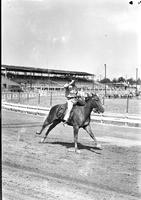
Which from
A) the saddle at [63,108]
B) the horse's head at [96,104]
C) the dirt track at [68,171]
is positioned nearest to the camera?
the dirt track at [68,171]

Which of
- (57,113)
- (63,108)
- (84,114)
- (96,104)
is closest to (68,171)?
(84,114)

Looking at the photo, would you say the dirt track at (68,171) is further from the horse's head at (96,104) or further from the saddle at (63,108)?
the horse's head at (96,104)

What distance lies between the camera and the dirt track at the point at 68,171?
5781 millimetres

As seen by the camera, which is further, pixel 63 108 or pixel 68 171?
pixel 63 108

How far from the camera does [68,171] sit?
736cm

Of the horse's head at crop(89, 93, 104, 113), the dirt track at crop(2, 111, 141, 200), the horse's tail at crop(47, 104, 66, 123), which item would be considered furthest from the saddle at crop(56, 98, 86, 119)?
the dirt track at crop(2, 111, 141, 200)

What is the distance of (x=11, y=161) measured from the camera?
8.33 metres

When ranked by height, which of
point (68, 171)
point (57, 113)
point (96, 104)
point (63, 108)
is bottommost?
point (68, 171)

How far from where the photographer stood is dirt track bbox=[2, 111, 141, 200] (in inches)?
228

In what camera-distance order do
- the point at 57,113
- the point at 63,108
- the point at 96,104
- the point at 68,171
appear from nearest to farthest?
the point at 68,171 < the point at 96,104 < the point at 63,108 < the point at 57,113

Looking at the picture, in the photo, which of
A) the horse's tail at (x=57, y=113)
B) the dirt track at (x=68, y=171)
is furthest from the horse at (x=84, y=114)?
the dirt track at (x=68, y=171)

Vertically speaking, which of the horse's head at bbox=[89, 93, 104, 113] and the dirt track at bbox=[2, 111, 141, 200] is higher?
the horse's head at bbox=[89, 93, 104, 113]

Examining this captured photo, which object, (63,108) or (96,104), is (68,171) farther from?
(63,108)

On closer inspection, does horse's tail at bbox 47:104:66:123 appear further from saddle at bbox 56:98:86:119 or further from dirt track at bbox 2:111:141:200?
dirt track at bbox 2:111:141:200
